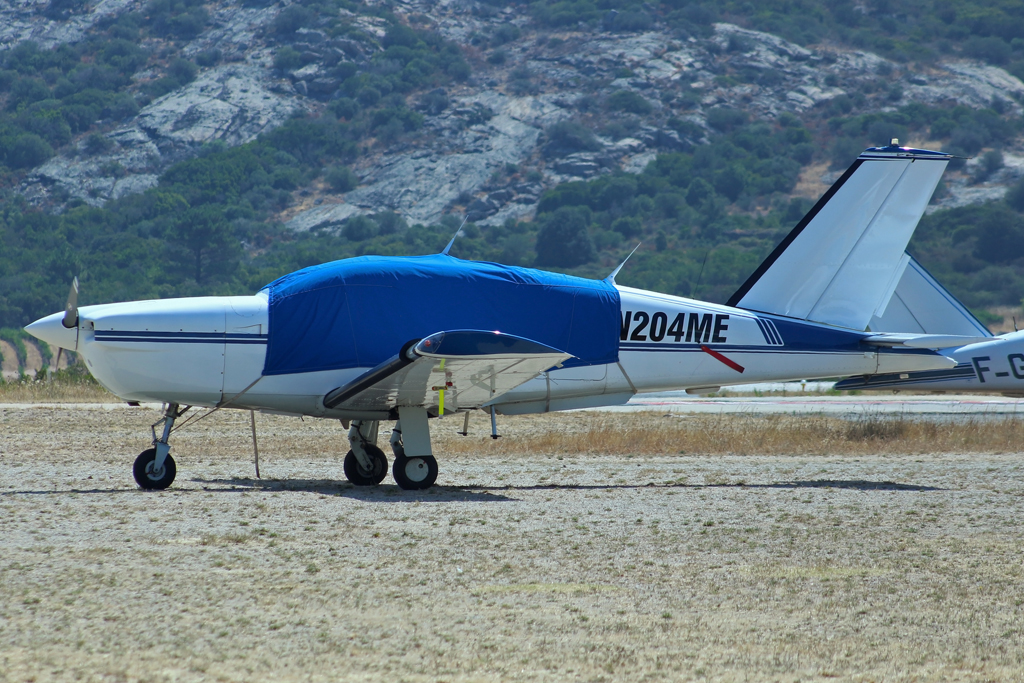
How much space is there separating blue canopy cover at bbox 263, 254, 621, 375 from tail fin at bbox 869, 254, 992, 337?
9.75 meters

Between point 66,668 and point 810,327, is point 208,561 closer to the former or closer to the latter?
point 66,668

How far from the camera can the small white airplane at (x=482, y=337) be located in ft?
38.7

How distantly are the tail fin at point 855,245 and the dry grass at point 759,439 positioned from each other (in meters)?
3.99

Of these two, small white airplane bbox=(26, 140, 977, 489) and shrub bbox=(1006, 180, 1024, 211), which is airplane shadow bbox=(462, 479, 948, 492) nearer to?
small white airplane bbox=(26, 140, 977, 489)

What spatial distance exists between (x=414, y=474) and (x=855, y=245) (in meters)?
6.90

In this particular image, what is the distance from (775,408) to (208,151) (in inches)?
3242

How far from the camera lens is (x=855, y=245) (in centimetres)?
1434

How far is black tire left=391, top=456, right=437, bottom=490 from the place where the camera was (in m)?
12.3

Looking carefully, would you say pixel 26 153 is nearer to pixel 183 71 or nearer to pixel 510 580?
pixel 183 71

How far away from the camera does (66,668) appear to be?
5.36m

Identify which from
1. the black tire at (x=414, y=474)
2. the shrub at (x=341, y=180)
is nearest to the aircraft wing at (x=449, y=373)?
the black tire at (x=414, y=474)

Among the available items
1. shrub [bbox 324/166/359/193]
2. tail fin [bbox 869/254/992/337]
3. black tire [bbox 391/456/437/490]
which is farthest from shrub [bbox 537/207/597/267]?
black tire [bbox 391/456/437/490]

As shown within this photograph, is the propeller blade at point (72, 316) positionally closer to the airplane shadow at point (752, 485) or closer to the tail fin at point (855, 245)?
the airplane shadow at point (752, 485)

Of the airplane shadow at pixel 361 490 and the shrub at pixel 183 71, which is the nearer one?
the airplane shadow at pixel 361 490
